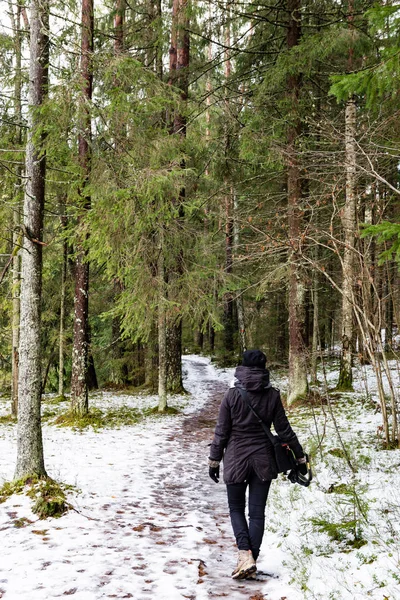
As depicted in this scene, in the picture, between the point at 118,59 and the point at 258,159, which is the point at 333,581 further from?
the point at 258,159

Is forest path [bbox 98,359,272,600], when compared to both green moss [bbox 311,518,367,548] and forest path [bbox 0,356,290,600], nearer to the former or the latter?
forest path [bbox 0,356,290,600]

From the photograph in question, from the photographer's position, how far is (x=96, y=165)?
32.7 feet

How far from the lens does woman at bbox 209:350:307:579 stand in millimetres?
3895

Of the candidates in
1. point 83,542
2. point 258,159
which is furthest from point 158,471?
point 258,159

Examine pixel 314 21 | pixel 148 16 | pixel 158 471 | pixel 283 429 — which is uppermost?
pixel 148 16

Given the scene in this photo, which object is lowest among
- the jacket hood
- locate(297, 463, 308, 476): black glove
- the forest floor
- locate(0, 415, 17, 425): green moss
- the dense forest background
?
locate(0, 415, 17, 425): green moss

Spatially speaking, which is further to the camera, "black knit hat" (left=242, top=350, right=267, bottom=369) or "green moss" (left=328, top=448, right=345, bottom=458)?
"green moss" (left=328, top=448, right=345, bottom=458)

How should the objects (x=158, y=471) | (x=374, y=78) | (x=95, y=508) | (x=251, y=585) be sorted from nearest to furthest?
(x=251, y=585) → (x=374, y=78) → (x=95, y=508) → (x=158, y=471)

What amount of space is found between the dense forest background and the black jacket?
1737 millimetres

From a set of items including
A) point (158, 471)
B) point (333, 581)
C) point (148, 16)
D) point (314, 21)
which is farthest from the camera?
point (148, 16)

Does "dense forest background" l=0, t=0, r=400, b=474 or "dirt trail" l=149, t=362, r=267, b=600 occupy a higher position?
"dense forest background" l=0, t=0, r=400, b=474

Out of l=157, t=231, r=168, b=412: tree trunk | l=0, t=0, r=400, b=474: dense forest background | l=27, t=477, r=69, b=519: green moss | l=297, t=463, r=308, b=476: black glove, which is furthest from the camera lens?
l=157, t=231, r=168, b=412: tree trunk

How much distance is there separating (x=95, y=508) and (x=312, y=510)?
2.70 meters

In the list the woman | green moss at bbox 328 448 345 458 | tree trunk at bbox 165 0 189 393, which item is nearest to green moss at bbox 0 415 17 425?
tree trunk at bbox 165 0 189 393
